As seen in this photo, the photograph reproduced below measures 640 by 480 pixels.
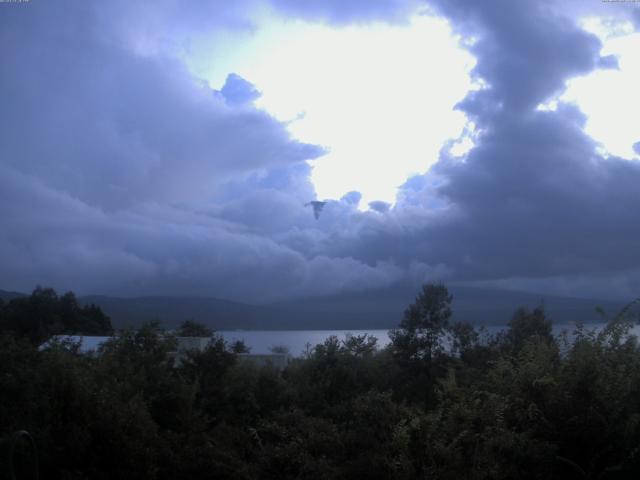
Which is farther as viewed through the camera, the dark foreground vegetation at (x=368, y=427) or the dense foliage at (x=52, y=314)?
the dense foliage at (x=52, y=314)

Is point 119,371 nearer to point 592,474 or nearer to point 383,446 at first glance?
point 383,446

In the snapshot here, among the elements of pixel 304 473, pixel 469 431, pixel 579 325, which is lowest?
pixel 304 473

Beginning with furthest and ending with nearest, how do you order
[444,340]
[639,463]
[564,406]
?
[444,340], [564,406], [639,463]

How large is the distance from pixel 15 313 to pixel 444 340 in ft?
198

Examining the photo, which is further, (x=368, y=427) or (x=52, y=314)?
(x=52, y=314)

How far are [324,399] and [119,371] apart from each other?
4.48 m

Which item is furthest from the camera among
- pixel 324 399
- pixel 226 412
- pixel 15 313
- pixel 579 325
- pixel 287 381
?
pixel 15 313

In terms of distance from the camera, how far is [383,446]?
26.6 feet

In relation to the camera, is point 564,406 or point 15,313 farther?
point 15,313

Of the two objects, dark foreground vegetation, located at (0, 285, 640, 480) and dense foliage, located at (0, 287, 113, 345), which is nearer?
dark foreground vegetation, located at (0, 285, 640, 480)

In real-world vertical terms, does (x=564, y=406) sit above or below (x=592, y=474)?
above

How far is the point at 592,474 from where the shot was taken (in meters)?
7.84

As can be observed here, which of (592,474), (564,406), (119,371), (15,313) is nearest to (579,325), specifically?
(564,406)

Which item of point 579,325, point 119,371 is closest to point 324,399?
point 119,371
